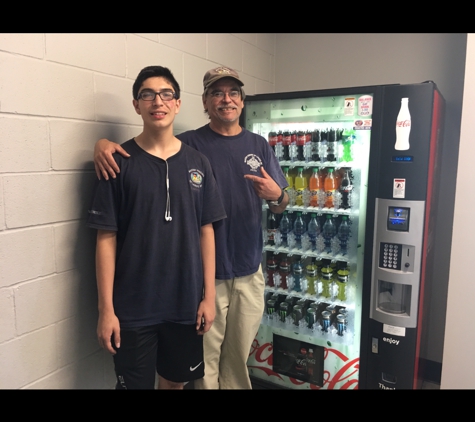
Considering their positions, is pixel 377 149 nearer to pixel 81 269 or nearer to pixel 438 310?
pixel 438 310

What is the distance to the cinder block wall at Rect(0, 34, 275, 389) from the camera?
1.50 metres

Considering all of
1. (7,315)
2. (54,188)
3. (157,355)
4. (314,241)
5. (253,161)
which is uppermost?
(253,161)

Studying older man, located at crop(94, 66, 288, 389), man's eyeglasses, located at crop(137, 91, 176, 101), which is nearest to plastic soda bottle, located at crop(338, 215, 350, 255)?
older man, located at crop(94, 66, 288, 389)

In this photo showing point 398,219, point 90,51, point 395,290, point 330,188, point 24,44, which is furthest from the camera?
point 330,188

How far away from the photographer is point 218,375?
2182 millimetres

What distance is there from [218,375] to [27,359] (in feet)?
3.36

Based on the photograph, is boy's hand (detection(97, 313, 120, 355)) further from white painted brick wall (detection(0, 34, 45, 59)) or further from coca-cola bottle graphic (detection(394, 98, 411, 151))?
coca-cola bottle graphic (detection(394, 98, 411, 151))

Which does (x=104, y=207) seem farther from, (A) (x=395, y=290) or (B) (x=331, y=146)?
(A) (x=395, y=290)

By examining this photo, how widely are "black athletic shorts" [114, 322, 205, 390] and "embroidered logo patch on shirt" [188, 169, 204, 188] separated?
0.62 m

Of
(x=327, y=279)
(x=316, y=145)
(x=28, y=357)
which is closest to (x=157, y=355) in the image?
(x=28, y=357)

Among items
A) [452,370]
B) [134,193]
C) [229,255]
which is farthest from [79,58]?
[452,370]

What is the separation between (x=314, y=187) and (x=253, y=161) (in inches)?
23.3

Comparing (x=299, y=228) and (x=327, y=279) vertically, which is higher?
(x=299, y=228)

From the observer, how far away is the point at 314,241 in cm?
245
